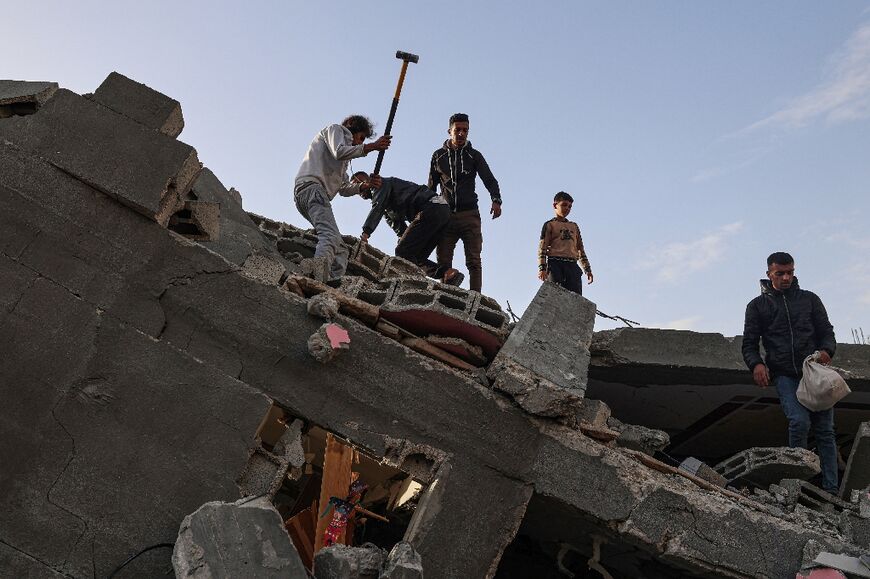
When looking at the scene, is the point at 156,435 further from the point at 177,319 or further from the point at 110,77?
the point at 110,77

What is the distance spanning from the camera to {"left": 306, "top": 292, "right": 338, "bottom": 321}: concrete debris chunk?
16.3 feet

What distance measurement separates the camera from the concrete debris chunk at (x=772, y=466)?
622cm

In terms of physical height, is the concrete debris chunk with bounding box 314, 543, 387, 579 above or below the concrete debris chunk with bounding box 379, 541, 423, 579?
below

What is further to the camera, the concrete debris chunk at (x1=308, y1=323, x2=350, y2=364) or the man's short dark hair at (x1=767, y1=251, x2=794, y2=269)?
the man's short dark hair at (x1=767, y1=251, x2=794, y2=269)

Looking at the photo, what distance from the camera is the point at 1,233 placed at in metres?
4.93

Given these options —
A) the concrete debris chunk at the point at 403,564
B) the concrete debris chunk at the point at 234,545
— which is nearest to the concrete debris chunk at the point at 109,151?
the concrete debris chunk at the point at 234,545

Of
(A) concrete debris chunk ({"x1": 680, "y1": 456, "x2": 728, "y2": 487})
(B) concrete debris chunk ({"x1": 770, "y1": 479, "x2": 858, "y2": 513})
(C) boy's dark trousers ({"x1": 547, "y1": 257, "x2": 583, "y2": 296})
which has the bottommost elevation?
(A) concrete debris chunk ({"x1": 680, "y1": 456, "x2": 728, "y2": 487})

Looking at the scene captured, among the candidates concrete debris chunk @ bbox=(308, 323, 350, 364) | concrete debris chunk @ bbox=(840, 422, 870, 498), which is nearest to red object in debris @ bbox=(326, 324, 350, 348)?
concrete debris chunk @ bbox=(308, 323, 350, 364)

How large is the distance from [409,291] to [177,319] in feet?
5.07

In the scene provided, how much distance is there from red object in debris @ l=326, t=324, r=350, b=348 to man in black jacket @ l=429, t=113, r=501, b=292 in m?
3.56

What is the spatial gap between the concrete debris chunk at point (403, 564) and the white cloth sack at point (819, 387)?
3.76 m

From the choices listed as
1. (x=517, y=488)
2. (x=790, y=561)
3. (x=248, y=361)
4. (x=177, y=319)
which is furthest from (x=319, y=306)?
(x=790, y=561)

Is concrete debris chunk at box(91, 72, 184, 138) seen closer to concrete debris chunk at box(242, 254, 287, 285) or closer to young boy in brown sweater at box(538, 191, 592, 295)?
concrete debris chunk at box(242, 254, 287, 285)

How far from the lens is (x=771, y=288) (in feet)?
22.9
